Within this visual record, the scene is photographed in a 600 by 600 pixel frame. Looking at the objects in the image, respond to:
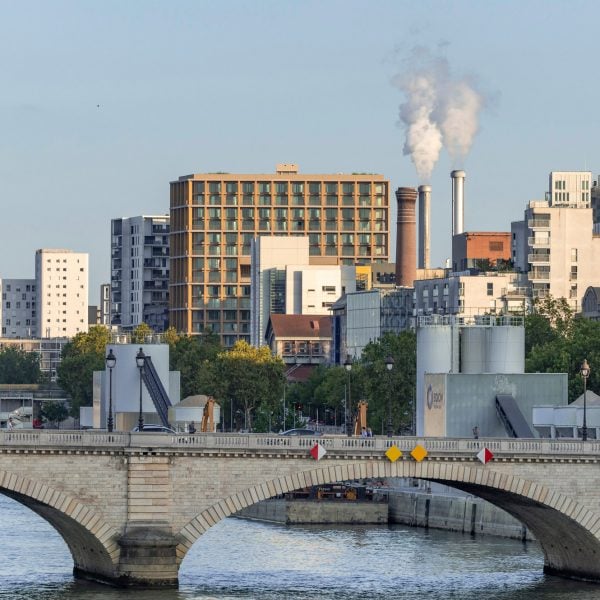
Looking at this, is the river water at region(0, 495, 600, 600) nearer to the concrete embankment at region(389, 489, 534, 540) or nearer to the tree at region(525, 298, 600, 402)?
the concrete embankment at region(389, 489, 534, 540)

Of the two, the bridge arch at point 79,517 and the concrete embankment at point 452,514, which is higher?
the bridge arch at point 79,517

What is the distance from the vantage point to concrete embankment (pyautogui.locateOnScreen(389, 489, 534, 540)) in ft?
380

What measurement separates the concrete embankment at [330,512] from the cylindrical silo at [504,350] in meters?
15.5

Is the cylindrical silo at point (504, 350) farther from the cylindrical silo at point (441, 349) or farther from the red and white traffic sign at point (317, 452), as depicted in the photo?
the red and white traffic sign at point (317, 452)

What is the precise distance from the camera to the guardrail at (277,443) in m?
87.6

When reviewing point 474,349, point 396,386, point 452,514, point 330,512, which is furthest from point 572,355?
point 474,349

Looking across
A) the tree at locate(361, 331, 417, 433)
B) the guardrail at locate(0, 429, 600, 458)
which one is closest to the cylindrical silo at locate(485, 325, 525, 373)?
the guardrail at locate(0, 429, 600, 458)

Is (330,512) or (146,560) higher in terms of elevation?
(146,560)

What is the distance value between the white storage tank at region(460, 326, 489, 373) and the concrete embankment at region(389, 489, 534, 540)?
23.1 feet

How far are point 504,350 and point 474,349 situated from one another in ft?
5.45

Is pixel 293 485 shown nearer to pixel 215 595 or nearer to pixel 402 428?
pixel 215 595

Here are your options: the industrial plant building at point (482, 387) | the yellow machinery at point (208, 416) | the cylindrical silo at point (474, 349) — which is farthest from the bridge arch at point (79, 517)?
the cylindrical silo at point (474, 349)

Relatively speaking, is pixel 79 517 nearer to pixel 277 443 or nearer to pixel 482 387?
pixel 277 443

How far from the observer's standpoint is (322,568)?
10112cm
